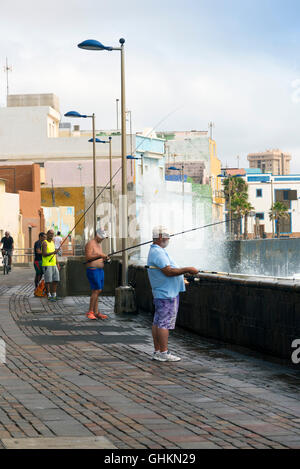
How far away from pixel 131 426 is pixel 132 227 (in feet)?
229

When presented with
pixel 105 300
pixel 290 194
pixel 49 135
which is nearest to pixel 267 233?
pixel 290 194

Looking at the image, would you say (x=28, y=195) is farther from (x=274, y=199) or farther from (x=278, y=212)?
(x=274, y=199)

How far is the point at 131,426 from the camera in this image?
22.6 feet

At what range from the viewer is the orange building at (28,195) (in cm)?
6284

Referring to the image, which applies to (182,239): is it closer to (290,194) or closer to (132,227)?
(132,227)

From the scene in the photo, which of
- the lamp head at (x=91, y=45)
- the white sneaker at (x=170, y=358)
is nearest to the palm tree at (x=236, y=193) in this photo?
the lamp head at (x=91, y=45)

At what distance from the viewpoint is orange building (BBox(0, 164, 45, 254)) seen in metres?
62.8

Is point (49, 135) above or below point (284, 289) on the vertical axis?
above

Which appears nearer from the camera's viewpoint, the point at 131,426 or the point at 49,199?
the point at 131,426

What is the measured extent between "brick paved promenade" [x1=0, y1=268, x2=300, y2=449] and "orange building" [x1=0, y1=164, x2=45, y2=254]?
48815 mm

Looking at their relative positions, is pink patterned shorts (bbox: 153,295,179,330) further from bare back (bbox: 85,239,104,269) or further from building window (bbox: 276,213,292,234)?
building window (bbox: 276,213,292,234)

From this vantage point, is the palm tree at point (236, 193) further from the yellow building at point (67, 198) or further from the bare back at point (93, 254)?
the bare back at point (93, 254)

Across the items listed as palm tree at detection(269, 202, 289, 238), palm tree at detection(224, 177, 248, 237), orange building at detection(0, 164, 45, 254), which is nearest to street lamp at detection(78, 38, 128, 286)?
orange building at detection(0, 164, 45, 254)

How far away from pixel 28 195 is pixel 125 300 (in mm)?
48122
